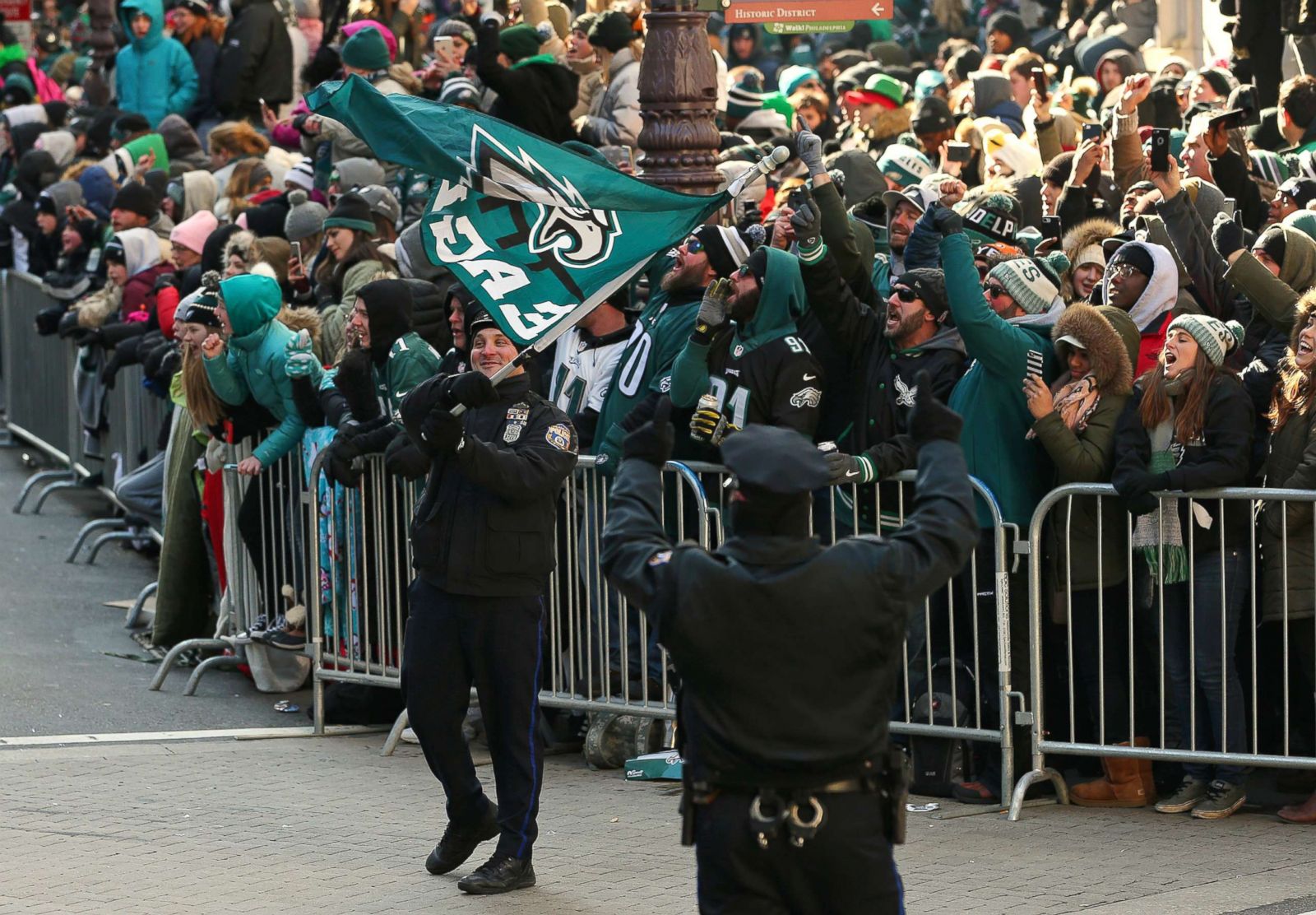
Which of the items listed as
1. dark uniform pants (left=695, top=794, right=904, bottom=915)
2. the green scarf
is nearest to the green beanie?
the green scarf

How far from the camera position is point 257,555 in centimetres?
1129

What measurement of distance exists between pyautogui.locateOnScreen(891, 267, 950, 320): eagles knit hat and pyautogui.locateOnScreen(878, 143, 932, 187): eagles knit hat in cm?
351

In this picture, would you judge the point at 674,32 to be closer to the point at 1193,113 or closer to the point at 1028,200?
the point at 1028,200

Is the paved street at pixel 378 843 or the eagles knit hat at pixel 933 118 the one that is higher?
the eagles knit hat at pixel 933 118

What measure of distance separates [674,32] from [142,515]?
17.8ft

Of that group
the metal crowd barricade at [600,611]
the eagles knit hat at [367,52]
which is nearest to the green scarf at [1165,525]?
the metal crowd barricade at [600,611]

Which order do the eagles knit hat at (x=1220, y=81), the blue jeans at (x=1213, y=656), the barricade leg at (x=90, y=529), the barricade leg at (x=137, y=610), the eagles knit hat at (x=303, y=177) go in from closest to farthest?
the blue jeans at (x=1213, y=656), the barricade leg at (x=137, y=610), the eagles knit hat at (x=1220, y=81), the barricade leg at (x=90, y=529), the eagles knit hat at (x=303, y=177)

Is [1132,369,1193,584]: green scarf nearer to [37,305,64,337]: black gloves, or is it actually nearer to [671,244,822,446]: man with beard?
[671,244,822,446]: man with beard

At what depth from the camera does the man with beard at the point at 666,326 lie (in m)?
9.55

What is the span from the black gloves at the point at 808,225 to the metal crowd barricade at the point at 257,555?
3.17 m

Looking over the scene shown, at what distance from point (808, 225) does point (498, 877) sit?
3088 mm

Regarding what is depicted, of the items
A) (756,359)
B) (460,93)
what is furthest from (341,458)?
(460,93)

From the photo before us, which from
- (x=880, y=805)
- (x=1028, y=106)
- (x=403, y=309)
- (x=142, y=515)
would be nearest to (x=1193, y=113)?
(x=1028, y=106)

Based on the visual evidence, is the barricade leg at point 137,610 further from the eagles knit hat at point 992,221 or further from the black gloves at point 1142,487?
the black gloves at point 1142,487
